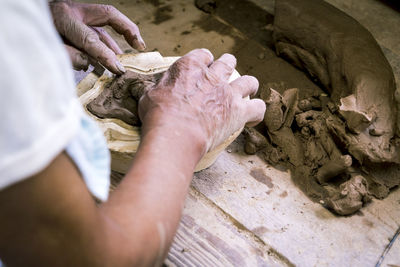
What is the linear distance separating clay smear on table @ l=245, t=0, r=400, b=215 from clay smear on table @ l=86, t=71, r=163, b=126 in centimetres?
70

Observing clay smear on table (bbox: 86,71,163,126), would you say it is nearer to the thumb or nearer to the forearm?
the thumb

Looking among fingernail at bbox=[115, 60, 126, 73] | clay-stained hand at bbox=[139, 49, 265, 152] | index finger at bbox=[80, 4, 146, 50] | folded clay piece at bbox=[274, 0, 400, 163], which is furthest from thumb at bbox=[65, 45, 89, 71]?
folded clay piece at bbox=[274, 0, 400, 163]

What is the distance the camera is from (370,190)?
6.88 feet

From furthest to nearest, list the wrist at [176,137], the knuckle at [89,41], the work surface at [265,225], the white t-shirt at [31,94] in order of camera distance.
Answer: the knuckle at [89,41] → the work surface at [265,225] → the wrist at [176,137] → the white t-shirt at [31,94]

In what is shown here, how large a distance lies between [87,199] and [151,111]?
25.7 inches

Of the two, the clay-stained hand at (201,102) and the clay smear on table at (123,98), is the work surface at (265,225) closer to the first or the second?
the clay-stained hand at (201,102)

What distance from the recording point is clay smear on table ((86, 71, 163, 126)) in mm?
1811

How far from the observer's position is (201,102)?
5.04 ft

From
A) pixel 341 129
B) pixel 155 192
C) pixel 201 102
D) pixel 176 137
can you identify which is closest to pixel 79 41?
pixel 201 102

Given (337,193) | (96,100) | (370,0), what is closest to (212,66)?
(96,100)

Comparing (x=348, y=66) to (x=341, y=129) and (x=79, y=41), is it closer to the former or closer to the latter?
(x=341, y=129)

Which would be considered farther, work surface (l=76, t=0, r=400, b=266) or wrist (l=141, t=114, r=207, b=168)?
work surface (l=76, t=0, r=400, b=266)

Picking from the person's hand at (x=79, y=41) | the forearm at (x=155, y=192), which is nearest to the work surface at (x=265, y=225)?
the forearm at (x=155, y=192)

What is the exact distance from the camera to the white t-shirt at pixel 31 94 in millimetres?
667
